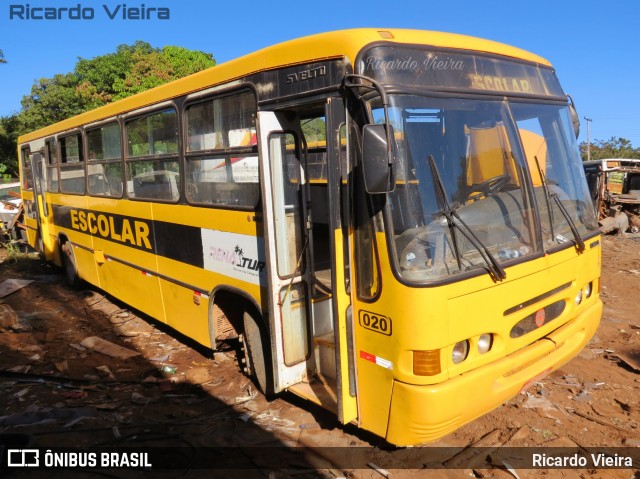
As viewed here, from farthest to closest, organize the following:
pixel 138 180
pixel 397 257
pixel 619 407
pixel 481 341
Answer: pixel 138 180
pixel 619 407
pixel 481 341
pixel 397 257

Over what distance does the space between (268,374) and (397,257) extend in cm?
211

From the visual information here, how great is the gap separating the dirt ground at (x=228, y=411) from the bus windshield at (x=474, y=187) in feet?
4.96

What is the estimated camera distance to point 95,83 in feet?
102

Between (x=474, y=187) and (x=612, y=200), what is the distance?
52.6 ft

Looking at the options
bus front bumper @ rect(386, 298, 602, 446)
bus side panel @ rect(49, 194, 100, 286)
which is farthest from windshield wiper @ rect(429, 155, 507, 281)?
bus side panel @ rect(49, 194, 100, 286)

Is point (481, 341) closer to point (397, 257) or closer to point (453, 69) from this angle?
point (397, 257)

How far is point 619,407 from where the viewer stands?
4.33 m

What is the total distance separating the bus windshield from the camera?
3055 mm

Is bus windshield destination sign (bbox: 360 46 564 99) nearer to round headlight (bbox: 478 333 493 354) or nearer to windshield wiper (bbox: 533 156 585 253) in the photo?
windshield wiper (bbox: 533 156 585 253)

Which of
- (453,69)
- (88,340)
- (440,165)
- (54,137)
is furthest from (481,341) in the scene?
(54,137)

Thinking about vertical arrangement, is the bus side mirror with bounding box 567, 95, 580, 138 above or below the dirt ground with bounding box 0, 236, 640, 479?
above

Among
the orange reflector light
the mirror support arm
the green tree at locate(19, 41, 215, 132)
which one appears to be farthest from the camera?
the green tree at locate(19, 41, 215, 132)

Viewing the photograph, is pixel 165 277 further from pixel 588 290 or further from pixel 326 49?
pixel 588 290

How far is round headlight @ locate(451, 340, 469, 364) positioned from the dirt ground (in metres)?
0.89
